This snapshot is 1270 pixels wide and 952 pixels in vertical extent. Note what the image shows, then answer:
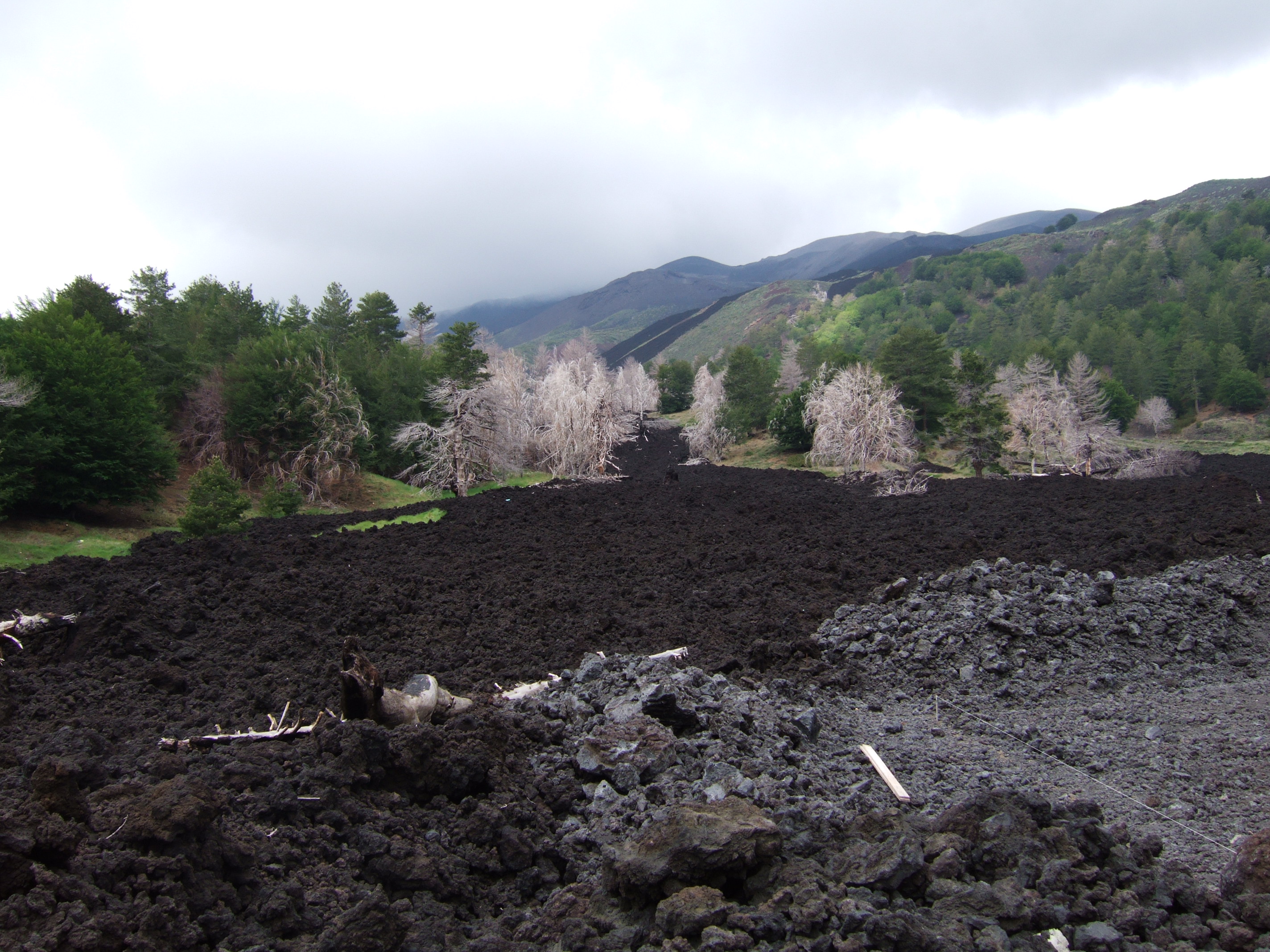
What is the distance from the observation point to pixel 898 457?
2722cm

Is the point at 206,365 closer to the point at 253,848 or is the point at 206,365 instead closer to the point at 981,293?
the point at 253,848

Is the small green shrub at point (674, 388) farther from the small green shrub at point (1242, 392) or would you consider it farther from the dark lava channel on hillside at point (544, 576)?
the dark lava channel on hillside at point (544, 576)

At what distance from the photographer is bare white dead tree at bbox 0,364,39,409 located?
53.0 feet

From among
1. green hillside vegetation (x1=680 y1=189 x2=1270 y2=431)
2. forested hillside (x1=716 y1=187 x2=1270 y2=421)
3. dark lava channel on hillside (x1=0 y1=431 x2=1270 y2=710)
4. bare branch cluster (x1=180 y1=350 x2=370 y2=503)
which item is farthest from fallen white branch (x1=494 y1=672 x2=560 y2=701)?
forested hillside (x1=716 y1=187 x2=1270 y2=421)

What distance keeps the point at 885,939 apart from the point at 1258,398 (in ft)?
235

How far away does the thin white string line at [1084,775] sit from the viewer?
13.1 feet

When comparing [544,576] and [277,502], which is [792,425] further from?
[544,576]

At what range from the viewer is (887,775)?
4.74m

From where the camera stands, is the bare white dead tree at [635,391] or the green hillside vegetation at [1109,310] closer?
the bare white dead tree at [635,391]

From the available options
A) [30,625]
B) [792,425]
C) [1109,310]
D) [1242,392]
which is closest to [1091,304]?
[1109,310]

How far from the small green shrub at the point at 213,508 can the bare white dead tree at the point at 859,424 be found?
777 inches

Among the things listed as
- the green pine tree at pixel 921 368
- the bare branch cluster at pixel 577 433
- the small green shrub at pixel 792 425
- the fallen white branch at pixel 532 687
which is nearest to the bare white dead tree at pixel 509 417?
the bare branch cluster at pixel 577 433

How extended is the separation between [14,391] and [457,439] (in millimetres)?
11934

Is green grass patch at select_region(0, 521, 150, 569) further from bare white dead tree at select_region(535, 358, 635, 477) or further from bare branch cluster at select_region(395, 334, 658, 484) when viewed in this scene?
bare white dead tree at select_region(535, 358, 635, 477)
